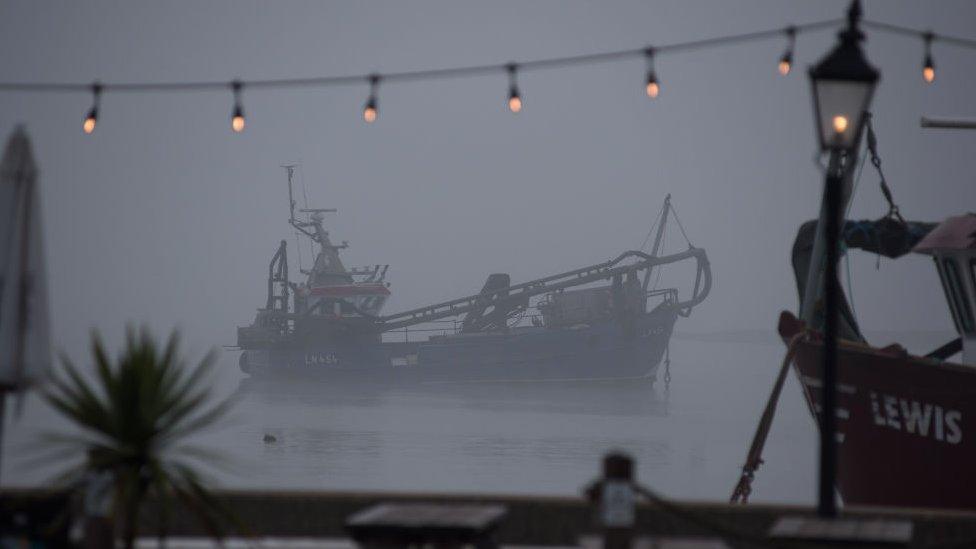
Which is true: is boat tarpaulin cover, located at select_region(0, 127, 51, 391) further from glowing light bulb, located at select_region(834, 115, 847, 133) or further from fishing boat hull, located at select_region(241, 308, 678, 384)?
fishing boat hull, located at select_region(241, 308, 678, 384)

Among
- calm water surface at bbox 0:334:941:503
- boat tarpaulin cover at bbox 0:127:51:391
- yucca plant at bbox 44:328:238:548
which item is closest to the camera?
yucca plant at bbox 44:328:238:548

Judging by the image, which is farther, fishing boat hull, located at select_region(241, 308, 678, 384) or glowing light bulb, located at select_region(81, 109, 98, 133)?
fishing boat hull, located at select_region(241, 308, 678, 384)

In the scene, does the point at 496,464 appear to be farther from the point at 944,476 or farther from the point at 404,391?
the point at 404,391

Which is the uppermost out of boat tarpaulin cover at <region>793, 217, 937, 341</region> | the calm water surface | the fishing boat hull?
the fishing boat hull

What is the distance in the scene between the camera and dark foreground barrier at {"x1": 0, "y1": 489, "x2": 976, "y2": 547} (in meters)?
7.62

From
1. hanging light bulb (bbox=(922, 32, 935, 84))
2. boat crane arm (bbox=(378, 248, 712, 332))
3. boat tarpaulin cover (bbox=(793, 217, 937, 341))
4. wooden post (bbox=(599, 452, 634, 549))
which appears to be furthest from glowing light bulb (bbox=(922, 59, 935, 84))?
boat crane arm (bbox=(378, 248, 712, 332))

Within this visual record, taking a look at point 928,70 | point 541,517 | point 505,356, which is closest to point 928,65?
point 928,70

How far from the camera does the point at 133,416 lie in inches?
247

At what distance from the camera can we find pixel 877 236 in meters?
19.4

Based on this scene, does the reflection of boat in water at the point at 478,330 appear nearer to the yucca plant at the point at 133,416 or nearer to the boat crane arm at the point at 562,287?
the boat crane arm at the point at 562,287

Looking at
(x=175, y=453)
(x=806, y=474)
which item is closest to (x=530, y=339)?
(x=806, y=474)

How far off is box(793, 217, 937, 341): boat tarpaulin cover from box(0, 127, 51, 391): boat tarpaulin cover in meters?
13.7

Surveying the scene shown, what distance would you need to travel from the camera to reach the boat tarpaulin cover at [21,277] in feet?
23.0

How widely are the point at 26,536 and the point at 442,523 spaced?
1.96 meters
